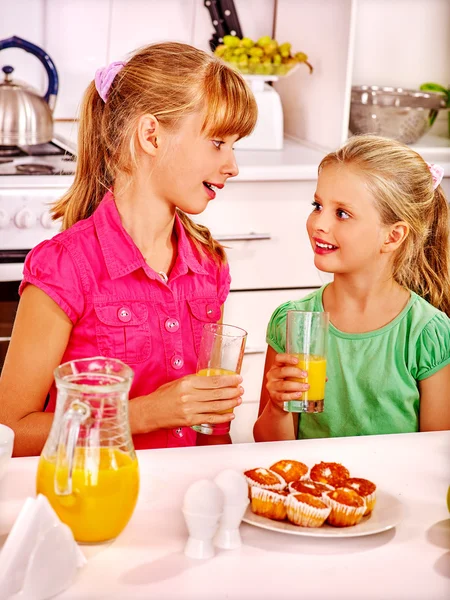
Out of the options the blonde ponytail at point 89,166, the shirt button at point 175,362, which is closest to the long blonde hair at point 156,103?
the blonde ponytail at point 89,166

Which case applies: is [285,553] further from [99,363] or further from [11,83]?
[11,83]

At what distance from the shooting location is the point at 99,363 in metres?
0.89

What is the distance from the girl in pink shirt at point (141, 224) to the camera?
1.37 meters

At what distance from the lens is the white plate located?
89 centimetres

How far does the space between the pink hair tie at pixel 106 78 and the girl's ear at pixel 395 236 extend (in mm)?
534

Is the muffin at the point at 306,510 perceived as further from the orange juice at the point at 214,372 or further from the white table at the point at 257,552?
the orange juice at the point at 214,372

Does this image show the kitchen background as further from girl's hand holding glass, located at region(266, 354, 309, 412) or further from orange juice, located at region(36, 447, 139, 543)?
orange juice, located at region(36, 447, 139, 543)

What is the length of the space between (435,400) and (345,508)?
605 millimetres

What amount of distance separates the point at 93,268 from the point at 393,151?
559mm

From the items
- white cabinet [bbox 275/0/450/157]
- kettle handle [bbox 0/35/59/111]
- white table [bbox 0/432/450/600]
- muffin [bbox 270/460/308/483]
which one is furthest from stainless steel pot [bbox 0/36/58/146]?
muffin [bbox 270/460/308/483]

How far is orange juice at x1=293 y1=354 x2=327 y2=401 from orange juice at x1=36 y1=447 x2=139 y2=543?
0.43 metres

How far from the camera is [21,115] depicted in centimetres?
234

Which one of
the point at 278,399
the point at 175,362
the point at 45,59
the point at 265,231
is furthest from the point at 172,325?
the point at 45,59

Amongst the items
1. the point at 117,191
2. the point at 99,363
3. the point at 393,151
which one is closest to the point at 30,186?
the point at 117,191
